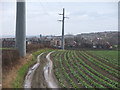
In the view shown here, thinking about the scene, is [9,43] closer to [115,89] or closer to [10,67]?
[10,67]

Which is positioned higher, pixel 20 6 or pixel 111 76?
pixel 20 6

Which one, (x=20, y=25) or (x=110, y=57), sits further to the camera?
(x=110, y=57)

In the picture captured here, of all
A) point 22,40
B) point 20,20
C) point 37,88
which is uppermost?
point 20,20

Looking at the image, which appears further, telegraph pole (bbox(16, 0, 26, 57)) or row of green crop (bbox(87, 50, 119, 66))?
row of green crop (bbox(87, 50, 119, 66))

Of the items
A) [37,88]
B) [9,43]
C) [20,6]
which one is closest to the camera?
[37,88]

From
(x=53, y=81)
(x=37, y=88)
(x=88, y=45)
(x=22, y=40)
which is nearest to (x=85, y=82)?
(x=53, y=81)

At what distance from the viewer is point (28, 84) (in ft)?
A: 45.5

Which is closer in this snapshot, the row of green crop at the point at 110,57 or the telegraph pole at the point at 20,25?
the telegraph pole at the point at 20,25

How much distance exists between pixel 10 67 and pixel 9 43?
4206 centimetres

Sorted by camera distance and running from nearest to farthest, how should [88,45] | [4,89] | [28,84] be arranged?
1. [4,89]
2. [28,84]
3. [88,45]

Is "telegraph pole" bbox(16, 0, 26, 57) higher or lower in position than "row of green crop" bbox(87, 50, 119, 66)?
higher

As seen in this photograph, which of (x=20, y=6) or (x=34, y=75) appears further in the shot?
(x=20, y=6)

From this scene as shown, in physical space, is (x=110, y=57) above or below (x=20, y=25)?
below

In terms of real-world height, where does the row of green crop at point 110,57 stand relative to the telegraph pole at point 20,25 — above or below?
below
